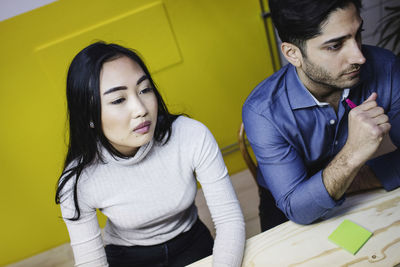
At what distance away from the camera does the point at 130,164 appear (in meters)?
1.12

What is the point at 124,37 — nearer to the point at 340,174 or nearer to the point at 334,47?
the point at 334,47

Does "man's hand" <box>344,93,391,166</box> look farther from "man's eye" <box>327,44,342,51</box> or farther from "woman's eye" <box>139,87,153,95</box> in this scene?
"woman's eye" <box>139,87,153,95</box>

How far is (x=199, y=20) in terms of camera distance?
1.82 metres

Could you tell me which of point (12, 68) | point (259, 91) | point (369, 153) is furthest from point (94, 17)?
point (369, 153)

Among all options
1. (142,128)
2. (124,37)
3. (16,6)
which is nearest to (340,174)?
(142,128)

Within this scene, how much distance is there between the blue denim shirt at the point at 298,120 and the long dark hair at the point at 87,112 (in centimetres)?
37

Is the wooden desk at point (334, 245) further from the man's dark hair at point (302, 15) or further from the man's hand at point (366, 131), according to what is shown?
the man's dark hair at point (302, 15)

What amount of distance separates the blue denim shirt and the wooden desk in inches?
6.1

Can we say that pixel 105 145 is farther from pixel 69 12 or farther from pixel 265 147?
pixel 69 12

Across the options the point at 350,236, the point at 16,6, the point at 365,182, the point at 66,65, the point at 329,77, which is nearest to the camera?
the point at 350,236

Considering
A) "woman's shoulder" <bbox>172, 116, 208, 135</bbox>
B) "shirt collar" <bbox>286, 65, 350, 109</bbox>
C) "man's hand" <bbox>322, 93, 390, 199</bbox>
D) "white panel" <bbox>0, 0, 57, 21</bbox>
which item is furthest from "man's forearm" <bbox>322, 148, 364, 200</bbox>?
"white panel" <bbox>0, 0, 57, 21</bbox>

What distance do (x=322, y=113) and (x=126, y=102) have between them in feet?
2.37

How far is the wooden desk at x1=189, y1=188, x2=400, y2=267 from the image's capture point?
2.48ft

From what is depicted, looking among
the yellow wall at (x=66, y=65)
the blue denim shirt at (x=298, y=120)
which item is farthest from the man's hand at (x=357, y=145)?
the yellow wall at (x=66, y=65)
